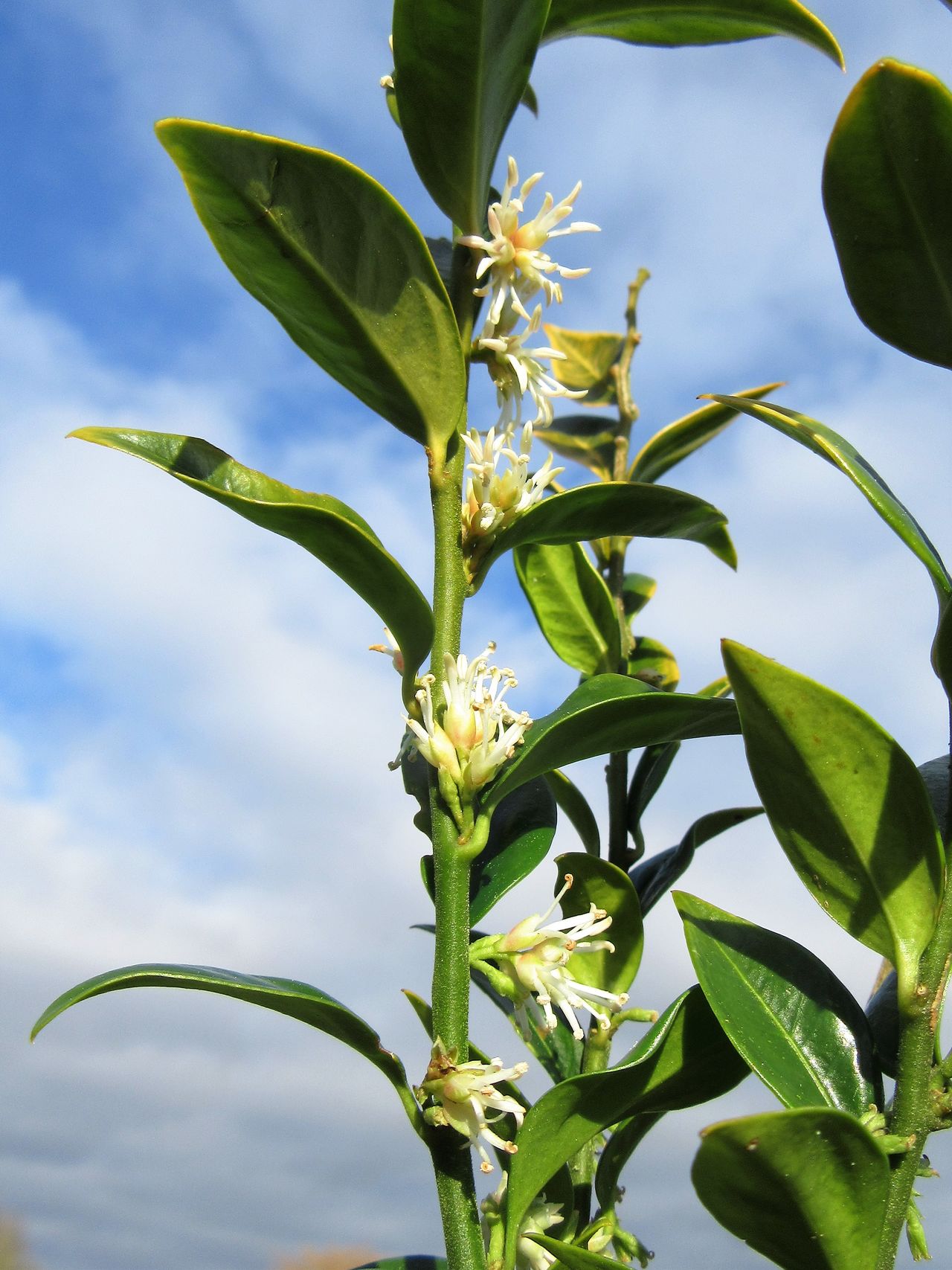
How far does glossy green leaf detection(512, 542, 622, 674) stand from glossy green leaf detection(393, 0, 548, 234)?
73cm

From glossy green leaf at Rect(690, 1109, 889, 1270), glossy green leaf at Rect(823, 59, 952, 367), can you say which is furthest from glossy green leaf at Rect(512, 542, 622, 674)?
glossy green leaf at Rect(690, 1109, 889, 1270)

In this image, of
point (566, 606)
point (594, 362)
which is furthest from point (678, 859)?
point (594, 362)

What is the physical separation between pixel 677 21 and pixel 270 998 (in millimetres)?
1322

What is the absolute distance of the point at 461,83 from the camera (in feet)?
4.14

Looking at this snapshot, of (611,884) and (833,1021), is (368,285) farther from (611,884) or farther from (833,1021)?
(833,1021)

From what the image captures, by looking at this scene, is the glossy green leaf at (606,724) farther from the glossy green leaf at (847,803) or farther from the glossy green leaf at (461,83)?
the glossy green leaf at (461,83)

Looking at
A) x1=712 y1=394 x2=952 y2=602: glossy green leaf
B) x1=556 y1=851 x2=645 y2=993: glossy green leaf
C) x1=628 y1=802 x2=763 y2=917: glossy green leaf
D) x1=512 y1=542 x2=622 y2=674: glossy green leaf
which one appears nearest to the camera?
x1=712 y1=394 x2=952 y2=602: glossy green leaf

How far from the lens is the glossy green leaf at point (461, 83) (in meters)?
1.22

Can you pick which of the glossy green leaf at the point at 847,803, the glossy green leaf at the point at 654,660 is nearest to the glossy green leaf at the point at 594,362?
the glossy green leaf at the point at 654,660

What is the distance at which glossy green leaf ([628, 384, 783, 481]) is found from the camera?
80.9 inches

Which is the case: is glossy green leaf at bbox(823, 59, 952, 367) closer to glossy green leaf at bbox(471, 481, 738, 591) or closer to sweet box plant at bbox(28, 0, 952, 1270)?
sweet box plant at bbox(28, 0, 952, 1270)

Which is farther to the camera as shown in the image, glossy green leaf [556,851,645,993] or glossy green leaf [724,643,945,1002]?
glossy green leaf [556,851,645,993]

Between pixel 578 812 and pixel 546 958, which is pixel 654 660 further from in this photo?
pixel 546 958

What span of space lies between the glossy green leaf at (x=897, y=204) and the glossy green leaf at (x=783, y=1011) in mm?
679
